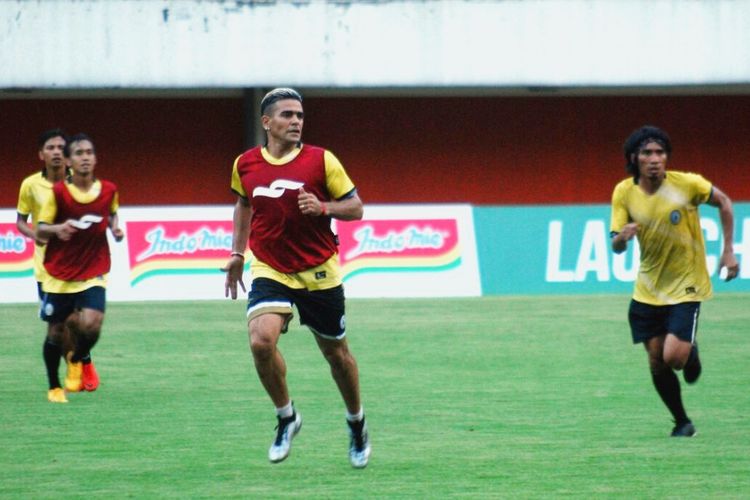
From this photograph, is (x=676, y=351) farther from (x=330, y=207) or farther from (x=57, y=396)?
(x=57, y=396)

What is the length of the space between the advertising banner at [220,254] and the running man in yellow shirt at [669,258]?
1242 cm

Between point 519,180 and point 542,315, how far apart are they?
1455 cm

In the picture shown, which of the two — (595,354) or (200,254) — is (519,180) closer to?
(200,254)

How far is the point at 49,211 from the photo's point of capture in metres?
12.2

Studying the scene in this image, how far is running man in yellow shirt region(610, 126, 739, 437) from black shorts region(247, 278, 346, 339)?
219cm

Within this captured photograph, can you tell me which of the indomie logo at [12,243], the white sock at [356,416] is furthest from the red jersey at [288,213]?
the indomie logo at [12,243]

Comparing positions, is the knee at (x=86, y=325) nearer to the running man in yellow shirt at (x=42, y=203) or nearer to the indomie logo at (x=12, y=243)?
the running man in yellow shirt at (x=42, y=203)

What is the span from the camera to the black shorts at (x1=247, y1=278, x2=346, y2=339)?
28.0 feet

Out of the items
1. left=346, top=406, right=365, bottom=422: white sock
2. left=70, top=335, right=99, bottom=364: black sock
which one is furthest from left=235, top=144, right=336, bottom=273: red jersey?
left=70, top=335, right=99, bottom=364: black sock

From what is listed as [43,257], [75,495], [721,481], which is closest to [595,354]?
[43,257]

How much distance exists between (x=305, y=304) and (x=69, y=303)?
438cm

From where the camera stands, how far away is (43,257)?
503 inches

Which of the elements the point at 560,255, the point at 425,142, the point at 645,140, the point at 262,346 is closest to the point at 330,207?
the point at 262,346

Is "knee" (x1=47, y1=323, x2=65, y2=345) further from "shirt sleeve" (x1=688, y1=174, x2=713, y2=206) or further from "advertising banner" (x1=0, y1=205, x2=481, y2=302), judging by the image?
"advertising banner" (x1=0, y1=205, x2=481, y2=302)
